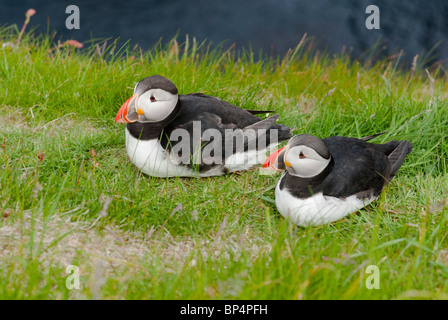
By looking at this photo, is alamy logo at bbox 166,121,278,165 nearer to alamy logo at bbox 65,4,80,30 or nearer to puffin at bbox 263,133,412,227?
puffin at bbox 263,133,412,227

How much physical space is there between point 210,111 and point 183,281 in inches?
70.6

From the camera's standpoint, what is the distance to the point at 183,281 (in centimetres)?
281

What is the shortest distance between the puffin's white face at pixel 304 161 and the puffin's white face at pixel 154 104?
3.54ft

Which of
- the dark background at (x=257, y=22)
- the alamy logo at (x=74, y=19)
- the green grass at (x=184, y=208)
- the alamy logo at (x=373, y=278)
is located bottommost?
the alamy logo at (x=373, y=278)

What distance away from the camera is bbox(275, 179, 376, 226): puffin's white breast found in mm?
3637

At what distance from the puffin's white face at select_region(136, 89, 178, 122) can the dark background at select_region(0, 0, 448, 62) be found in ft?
18.7

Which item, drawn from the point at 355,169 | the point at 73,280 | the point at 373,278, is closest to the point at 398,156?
the point at 355,169

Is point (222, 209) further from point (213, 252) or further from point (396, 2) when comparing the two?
point (396, 2)

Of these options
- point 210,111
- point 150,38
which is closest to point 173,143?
point 210,111

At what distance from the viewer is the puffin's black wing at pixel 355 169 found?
3.70 m

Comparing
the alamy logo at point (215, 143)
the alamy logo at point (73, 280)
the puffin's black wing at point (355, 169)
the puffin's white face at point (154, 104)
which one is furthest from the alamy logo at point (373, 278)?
the puffin's white face at point (154, 104)

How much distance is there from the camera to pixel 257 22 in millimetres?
10570

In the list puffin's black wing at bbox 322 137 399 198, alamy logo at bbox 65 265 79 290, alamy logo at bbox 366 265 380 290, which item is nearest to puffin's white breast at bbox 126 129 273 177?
puffin's black wing at bbox 322 137 399 198

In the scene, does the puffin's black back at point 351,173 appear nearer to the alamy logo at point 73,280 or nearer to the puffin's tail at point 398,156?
the puffin's tail at point 398,156
